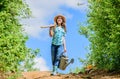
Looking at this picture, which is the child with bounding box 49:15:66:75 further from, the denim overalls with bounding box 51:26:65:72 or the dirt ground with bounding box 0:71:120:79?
the dirt ground with bounding box 0:71:120:79

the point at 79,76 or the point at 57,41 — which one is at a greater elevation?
the point at 57,41

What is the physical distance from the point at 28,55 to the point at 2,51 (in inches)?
49.3

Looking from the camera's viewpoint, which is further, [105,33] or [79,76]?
[105,33]

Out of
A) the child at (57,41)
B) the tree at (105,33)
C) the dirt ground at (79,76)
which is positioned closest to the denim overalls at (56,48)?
the child at (57,41)

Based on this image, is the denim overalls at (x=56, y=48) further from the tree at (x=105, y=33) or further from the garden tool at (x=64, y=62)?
the tree at (x=105, y=33)

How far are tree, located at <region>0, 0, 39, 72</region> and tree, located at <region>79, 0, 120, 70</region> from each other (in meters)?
2.59

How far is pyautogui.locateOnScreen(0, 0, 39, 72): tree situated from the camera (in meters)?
14.7

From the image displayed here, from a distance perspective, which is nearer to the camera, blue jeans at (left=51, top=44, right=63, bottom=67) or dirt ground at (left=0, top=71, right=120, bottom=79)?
dirt ground at (left=0, top=71, right=120, bottom=79)

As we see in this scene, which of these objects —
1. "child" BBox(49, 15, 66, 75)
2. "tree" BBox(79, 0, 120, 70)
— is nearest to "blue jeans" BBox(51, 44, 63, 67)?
"child" BBox(49, 15, 66, 75)

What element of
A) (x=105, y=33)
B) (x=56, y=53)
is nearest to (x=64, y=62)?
(x=56, y=53)

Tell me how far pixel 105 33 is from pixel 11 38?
3767 millimetres

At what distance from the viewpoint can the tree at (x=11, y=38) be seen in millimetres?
14727

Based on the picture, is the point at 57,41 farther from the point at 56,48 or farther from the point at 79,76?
the point at 79,76

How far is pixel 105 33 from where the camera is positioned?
56.4 feet
